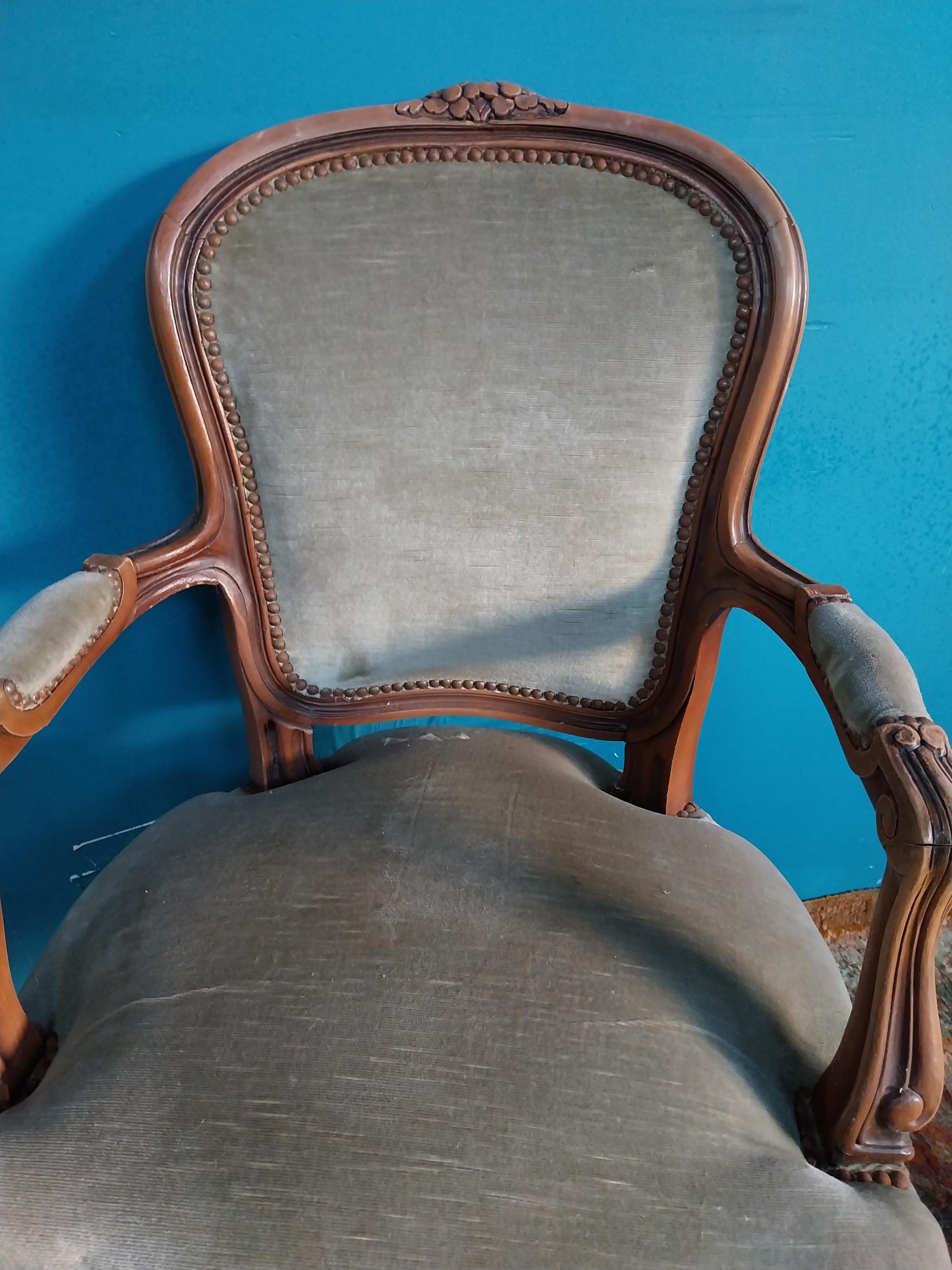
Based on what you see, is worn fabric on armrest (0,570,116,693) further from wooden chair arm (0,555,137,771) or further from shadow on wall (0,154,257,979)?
shadow on wall (0,154,257,979)

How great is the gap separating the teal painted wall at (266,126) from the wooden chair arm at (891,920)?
401 mm

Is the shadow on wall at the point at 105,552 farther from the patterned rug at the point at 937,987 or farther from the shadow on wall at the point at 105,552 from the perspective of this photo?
the patterned rug at the point at 937,987

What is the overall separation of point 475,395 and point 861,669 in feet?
1.12

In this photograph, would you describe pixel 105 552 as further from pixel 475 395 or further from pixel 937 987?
pixel 937 987

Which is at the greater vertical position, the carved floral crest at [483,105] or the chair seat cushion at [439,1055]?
the carved floral crest at [483,105]

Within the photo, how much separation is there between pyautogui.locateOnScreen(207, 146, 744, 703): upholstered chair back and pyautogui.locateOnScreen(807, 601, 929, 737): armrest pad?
0.18 meters

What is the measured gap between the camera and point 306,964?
0.52 meters

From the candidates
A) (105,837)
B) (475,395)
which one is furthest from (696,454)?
(105,837)

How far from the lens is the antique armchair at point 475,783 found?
426mm

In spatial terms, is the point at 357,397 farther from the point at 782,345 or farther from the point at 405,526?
the point at 782,345

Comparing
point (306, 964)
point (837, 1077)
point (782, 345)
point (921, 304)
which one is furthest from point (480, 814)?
point (921, 304)

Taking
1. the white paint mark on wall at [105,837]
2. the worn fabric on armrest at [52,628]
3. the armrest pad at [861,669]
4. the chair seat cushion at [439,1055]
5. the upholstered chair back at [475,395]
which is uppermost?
the upholstered chair back at [475,395]

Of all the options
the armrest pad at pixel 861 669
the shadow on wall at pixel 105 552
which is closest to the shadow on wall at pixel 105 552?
the shadow on wall at pixel 105 552

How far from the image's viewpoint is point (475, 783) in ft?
2.13
